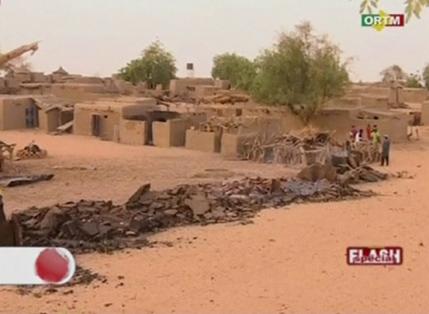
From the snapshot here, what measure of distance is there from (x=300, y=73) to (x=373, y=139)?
5911mm

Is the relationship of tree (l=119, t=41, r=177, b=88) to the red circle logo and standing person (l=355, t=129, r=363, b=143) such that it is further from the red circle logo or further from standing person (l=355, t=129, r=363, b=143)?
the red circle logo

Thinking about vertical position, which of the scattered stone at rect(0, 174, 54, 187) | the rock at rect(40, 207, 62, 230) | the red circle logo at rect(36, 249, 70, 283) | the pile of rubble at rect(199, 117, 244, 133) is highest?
the red circle logo at rect(36, 249, 70, 283)

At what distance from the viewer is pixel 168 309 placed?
20.4ft

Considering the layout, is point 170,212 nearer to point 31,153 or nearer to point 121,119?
point 31,153

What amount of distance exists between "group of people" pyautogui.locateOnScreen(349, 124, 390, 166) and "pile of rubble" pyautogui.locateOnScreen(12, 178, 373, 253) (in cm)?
456

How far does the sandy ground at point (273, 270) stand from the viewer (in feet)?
20.7

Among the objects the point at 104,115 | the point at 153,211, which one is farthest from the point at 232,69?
the point at 153,211

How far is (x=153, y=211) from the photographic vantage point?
35.4 ft

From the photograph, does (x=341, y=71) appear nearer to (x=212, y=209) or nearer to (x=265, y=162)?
(x=265, y=162)

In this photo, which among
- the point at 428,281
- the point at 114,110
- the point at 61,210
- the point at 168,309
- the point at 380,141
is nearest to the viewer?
the point at 168,309

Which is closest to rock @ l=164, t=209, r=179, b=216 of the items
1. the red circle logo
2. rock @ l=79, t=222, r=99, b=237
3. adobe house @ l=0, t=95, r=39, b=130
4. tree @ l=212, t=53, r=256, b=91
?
rock @ l=79, t=222, r=99, b=237

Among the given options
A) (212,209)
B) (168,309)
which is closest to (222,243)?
(212,209)

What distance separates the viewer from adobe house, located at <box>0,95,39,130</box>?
84.5ft

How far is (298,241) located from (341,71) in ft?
53.1
